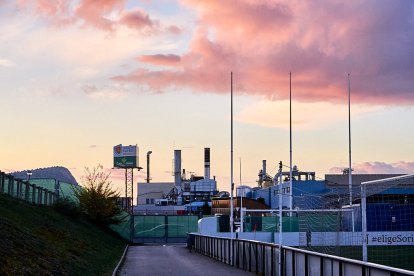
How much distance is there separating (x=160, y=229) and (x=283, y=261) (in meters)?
55.5

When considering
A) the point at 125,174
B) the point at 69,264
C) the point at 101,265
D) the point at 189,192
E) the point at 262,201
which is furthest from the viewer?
the point at 125,174

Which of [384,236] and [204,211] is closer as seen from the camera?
[384,236]

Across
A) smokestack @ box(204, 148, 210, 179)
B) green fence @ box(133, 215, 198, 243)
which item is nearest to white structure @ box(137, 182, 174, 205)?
smokestack @ box(204, 148, 210, 179)

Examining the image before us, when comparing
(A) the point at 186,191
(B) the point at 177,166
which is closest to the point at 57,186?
(B) the point at 177,166

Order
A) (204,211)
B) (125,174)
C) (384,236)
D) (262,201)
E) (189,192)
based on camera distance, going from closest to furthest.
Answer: (384,236) < (262,201) < (204,211) < (189,192) < (125,174)

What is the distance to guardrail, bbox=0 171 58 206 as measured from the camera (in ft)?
158

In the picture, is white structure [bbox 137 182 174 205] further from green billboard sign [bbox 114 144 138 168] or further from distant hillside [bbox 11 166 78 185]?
distant hillside [bbox 11 166 78 185]

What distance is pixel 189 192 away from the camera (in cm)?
14325

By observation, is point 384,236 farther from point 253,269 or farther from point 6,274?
point 6,274

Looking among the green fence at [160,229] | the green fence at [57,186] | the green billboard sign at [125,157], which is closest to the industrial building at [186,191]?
the green billboard sign at [125,157]

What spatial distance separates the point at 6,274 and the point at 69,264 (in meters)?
9.62

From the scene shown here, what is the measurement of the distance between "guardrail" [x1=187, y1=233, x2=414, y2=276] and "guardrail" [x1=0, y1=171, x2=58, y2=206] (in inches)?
519

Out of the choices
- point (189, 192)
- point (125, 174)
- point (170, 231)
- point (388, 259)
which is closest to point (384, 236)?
point (388, 259)

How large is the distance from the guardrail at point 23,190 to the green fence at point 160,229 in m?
17.2
